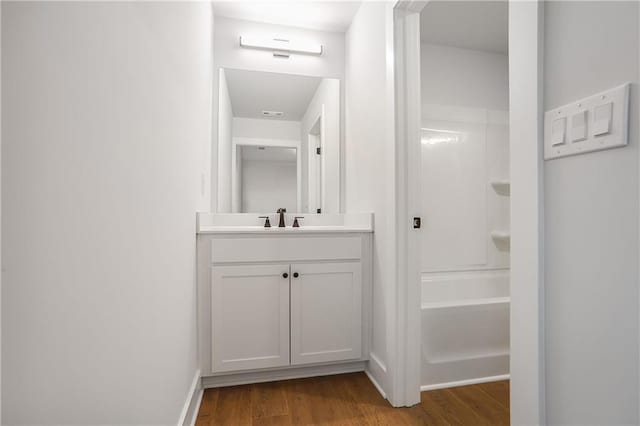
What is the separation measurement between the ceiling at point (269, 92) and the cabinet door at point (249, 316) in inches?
46.2

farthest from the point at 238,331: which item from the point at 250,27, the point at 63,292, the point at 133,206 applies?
the point at 250,27

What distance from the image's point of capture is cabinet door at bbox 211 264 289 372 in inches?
66.0

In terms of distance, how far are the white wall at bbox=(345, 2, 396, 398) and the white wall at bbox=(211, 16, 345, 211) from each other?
20cm

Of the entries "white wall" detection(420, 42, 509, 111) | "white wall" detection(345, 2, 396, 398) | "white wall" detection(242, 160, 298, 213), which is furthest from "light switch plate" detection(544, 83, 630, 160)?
"white wall" detection(420, 42, 509, 111)

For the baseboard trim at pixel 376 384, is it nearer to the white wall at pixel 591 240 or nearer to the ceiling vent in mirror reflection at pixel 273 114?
the white wall at pixel 591 240

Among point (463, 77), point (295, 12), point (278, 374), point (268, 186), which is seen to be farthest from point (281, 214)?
point (463, 77)

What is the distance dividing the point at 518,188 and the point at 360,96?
1.42 metres

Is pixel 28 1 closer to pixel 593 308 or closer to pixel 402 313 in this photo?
pixel 593 308

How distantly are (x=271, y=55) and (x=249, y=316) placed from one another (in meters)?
1.78

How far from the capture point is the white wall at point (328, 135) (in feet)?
7.57

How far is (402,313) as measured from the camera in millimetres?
1519

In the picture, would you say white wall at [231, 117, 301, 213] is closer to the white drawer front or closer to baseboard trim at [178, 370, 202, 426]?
the white drawer front

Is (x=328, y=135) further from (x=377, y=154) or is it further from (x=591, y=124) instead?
(x=591, y=124)

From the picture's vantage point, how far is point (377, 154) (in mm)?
1731
